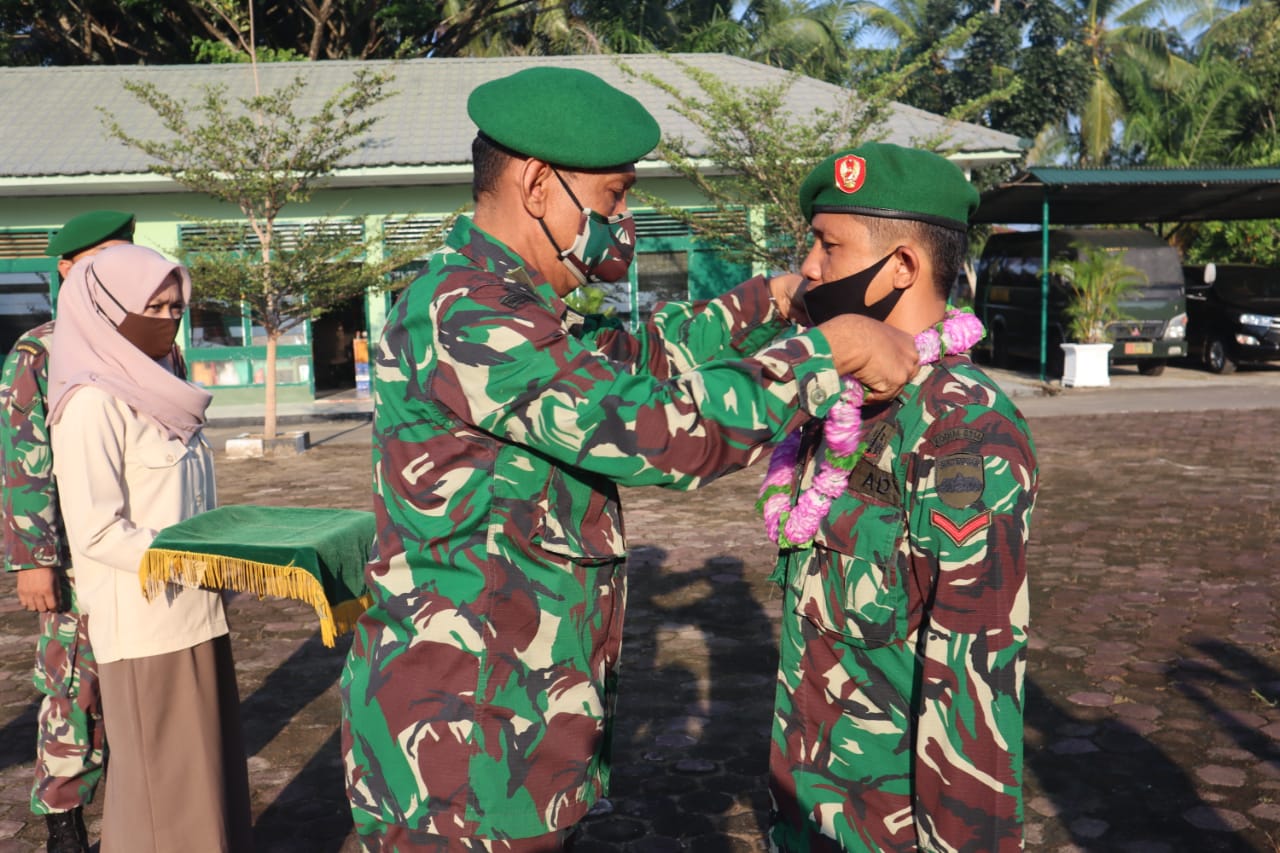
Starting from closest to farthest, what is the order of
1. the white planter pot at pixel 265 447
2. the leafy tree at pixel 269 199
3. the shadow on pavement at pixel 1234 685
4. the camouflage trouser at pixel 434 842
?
the camouflage trouser at pixel 434 842 < the shadow on pavement at pixel 1234 685 < the white planter pot at pixel 265 447 < the leafy tree at pixel 269 199

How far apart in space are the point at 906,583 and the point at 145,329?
232 centimetres

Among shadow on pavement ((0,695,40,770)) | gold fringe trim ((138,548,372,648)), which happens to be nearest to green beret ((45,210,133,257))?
gold fringe trim ((138,548,372,648))

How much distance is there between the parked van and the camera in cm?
1794

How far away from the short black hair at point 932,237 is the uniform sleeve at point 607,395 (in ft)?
1.57

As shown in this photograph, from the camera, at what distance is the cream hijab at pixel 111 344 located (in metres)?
3.17

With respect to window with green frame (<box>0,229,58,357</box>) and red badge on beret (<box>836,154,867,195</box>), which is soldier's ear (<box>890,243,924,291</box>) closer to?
red badge on beret (<box>836,154,867,195</box>)

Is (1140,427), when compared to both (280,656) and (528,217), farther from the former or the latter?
(528,217)

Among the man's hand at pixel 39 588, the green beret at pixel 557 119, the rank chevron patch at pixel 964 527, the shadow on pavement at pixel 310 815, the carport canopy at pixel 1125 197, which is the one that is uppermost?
the carport canopy at pixel 1125 197

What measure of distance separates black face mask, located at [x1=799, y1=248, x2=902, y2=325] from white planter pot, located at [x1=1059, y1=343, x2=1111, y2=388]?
1602 cm

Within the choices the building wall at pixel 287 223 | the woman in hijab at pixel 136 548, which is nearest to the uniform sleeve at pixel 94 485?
the woman in hijab at pixel 136 548

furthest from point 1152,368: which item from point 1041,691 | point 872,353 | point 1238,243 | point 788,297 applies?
point 872,353

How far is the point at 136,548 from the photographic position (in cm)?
307

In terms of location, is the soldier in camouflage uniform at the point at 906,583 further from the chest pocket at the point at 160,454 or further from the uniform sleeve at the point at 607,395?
the chest pocket at the point at 160,454

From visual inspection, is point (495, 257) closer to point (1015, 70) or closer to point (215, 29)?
point (215, 29)
